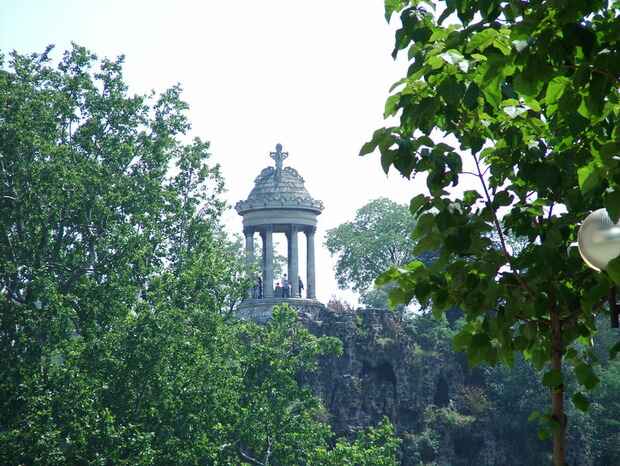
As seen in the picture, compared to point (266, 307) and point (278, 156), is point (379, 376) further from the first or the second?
point (278, 156)

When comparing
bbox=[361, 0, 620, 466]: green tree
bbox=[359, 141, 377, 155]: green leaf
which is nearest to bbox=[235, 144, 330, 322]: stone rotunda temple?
bbox=[361, 0, 620, 466]: green tree

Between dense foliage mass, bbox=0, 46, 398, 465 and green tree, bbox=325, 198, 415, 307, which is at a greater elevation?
green tree, bbox=325, 198, 415, 307

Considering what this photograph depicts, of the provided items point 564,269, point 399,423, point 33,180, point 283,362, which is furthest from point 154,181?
point 564,269

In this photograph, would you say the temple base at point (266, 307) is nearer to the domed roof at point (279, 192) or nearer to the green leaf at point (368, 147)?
the domed roof at point (279, 192)

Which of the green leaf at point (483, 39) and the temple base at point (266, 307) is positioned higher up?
the temple base at point (266, 307)

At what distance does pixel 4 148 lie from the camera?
32188 millimetres

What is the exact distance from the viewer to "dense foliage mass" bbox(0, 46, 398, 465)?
1127 inches

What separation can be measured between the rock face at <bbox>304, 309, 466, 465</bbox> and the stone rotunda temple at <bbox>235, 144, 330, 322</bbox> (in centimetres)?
307

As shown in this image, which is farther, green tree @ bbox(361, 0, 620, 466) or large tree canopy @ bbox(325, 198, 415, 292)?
large tree canopy @ bbox(325, 198, 415, 292)

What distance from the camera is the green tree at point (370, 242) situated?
6800 centimetres

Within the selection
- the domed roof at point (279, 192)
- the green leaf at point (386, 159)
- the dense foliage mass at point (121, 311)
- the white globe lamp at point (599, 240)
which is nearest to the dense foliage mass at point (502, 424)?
the domed roof at point (279, 192)

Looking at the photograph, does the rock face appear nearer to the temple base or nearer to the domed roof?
the temple base

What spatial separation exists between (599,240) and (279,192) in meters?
45.9

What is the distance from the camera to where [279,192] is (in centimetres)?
5234
